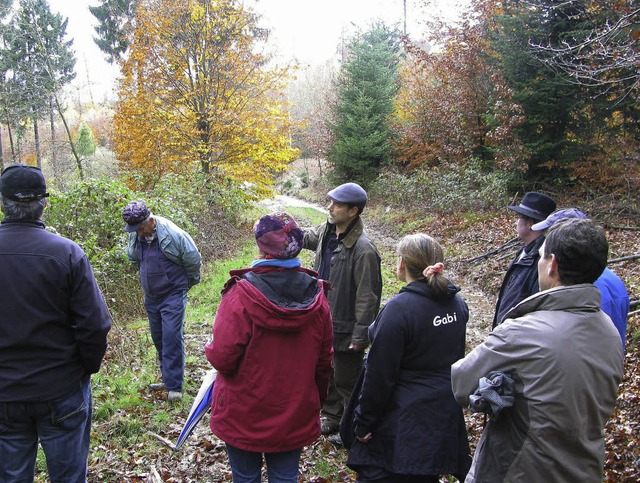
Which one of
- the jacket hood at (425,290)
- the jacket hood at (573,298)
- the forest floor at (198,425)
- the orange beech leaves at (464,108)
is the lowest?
the forest floor at (198,425)

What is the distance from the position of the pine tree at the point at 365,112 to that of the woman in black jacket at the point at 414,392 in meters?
21.5

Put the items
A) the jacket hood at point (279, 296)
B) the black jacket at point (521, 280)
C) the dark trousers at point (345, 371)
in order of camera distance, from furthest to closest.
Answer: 1. the dark trousers at point (345, 371)
2. the black jacket at point (521, 280)
3. the jacket hood at point (279, 296)

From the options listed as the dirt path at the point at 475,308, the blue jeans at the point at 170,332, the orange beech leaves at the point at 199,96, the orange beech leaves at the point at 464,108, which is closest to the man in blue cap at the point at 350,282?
the blue jeans at the point at 170,332

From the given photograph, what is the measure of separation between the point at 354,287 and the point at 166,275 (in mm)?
2139

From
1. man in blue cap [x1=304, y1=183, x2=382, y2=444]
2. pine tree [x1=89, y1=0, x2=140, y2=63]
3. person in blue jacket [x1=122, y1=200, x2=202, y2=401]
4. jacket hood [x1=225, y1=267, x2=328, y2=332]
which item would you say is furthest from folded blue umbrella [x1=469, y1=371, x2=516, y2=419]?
pine tree [x1=89, y1=0, x2=140, y2=63]

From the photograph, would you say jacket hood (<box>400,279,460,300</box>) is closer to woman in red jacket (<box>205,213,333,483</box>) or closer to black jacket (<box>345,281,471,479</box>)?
black jacket (<box>345,281,471,479</box>)

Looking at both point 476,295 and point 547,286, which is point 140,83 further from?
point 547,286

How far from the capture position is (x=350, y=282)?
13.9 feet

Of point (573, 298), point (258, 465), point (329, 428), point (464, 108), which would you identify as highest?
point (464, 108)

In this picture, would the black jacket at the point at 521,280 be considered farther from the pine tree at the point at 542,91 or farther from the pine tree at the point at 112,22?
the pine tree at the point at 112,22

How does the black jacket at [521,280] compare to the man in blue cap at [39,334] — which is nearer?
the man in blue cap at [39,334]

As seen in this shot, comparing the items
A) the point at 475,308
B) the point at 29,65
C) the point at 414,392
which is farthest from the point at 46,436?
the point at 29,65

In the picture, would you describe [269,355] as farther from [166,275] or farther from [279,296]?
[166,275]

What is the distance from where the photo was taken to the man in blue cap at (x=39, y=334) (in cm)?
267
